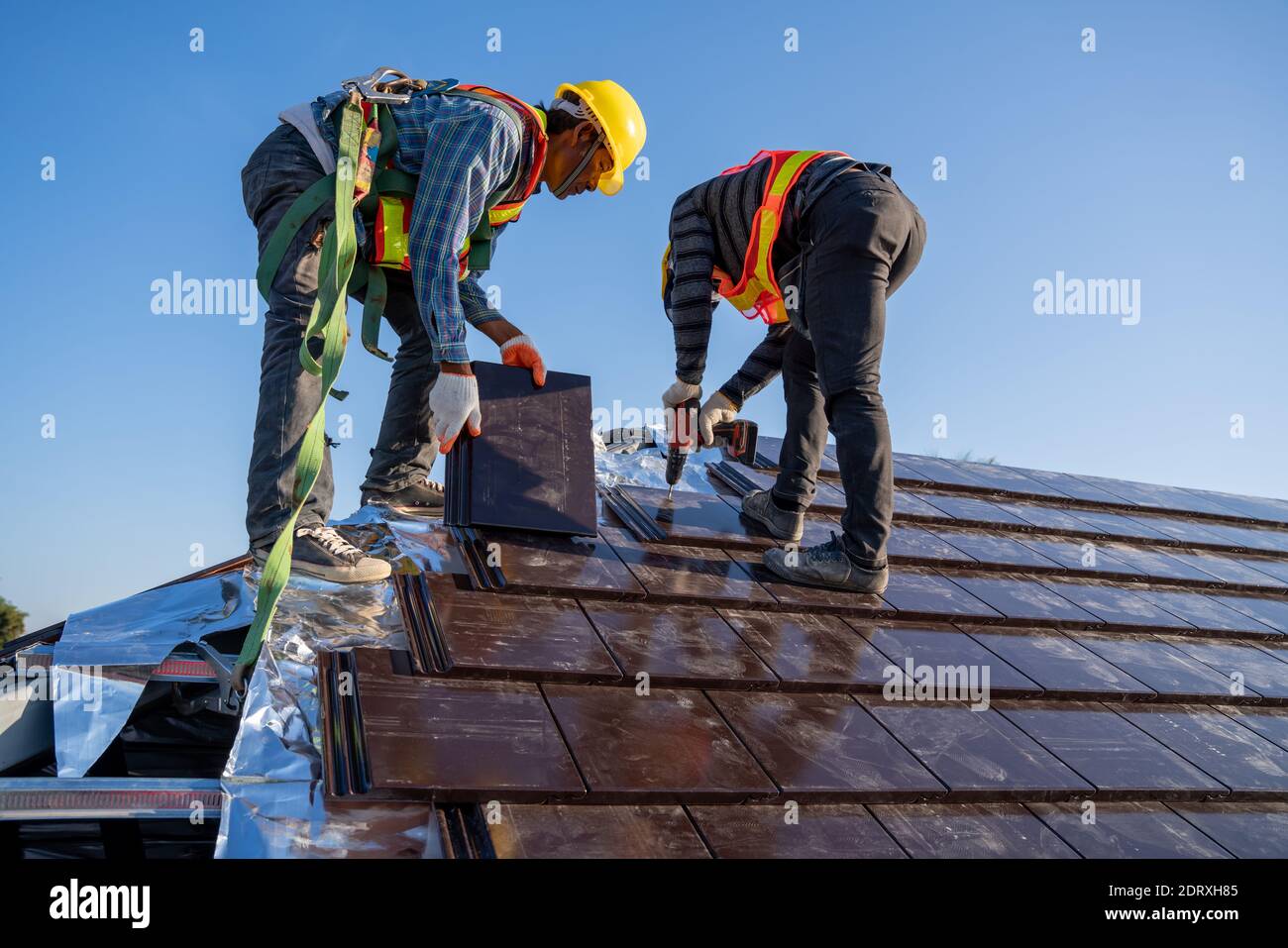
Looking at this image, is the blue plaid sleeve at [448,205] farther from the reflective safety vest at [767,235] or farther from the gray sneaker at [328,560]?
the reflective safety vest at [767,235]

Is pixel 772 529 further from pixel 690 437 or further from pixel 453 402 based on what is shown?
pixel 453 402

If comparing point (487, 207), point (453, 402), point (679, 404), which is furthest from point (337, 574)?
point (679, 404)

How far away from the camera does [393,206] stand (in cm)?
352

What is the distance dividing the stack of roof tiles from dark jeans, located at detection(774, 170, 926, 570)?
0.44 m

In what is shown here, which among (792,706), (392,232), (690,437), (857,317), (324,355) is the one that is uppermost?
(392,232)

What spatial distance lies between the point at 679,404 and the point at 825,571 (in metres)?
1.07

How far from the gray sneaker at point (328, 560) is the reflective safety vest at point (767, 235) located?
6.46 feet

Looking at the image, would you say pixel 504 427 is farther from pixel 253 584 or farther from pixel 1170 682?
pixel 1170 682

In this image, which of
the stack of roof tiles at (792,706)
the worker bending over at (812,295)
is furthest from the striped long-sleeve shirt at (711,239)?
the stack of roof tiles at (792,706)

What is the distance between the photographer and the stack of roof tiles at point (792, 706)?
2.18m
